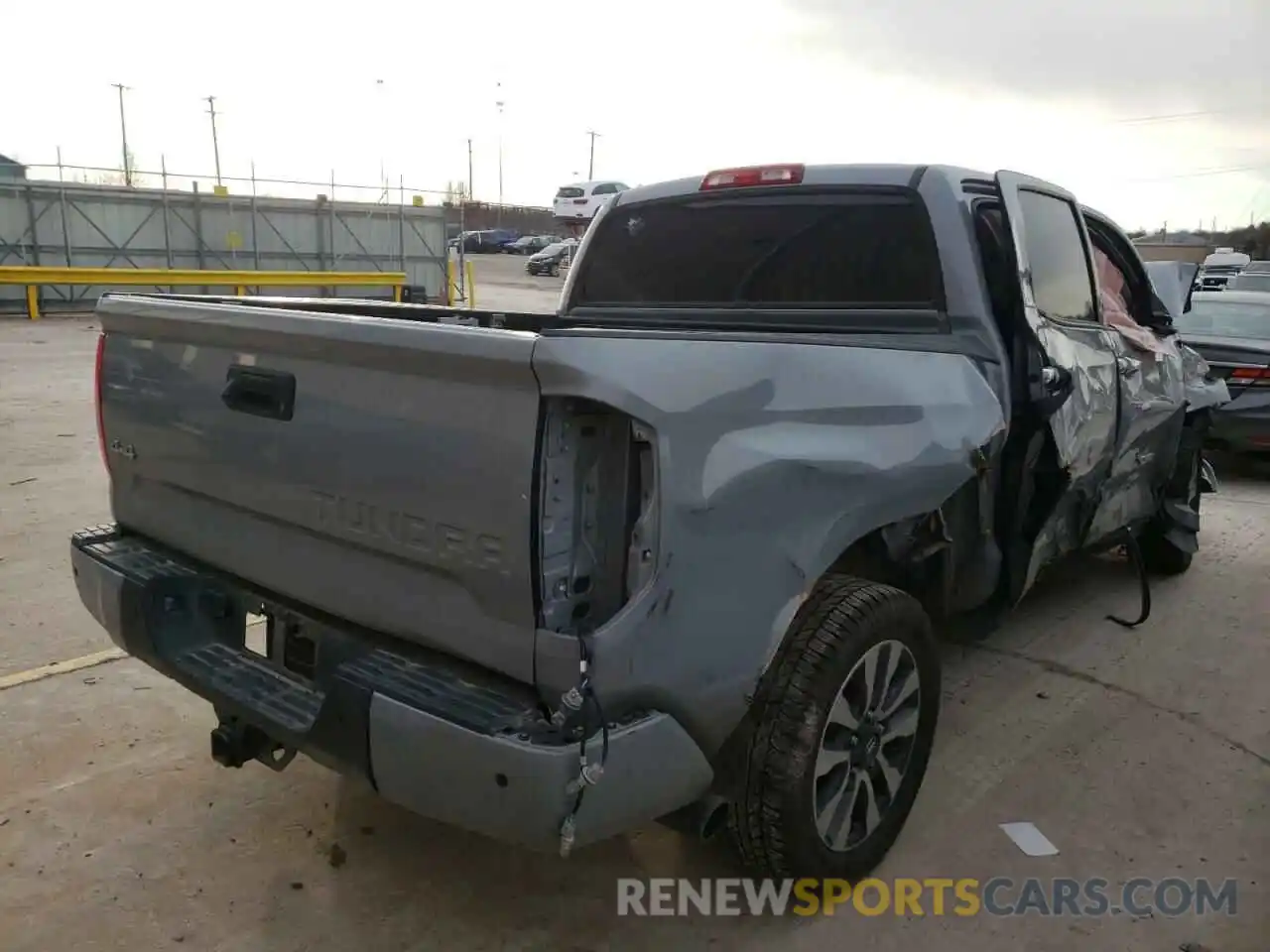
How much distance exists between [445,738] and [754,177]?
2741 millimetres

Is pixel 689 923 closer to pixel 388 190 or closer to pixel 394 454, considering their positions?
pixel 394 454

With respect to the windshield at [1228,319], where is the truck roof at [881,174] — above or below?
above

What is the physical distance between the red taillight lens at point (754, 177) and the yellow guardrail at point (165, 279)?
16303mm

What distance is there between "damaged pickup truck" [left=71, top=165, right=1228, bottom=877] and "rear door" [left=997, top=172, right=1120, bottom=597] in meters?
0.03

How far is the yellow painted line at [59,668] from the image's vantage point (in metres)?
3.90

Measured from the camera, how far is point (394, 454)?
222 cm

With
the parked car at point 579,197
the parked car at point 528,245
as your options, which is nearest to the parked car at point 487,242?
the parked car at point 528,245

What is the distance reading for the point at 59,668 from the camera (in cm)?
403

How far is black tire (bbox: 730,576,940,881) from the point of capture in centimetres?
246

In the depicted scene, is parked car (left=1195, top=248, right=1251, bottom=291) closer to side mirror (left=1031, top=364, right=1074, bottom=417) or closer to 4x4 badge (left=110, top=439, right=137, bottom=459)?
side mirror (left=1031, top=364, right=1074, bottom=417)

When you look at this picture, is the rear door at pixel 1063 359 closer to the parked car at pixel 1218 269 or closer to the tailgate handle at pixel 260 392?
the tailgate handle at pixel 260 392

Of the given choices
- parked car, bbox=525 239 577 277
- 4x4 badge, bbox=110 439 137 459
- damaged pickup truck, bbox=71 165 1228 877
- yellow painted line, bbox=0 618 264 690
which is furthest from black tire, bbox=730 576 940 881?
parked car, bbox=525 239 577 277

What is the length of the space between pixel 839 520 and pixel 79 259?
2365 centimetres

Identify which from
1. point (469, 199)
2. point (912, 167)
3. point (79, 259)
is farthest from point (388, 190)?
point (469, 199)
